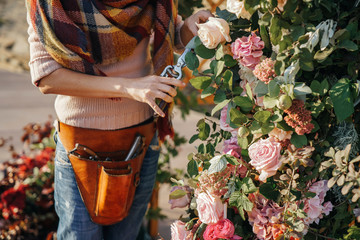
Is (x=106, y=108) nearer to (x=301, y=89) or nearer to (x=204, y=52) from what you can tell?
(x=204, y=52)

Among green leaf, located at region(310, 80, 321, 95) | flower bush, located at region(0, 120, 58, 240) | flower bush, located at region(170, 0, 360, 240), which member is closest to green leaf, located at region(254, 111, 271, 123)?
flower bush, located at region(170, 0, 360, 240)

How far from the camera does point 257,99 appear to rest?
1044mm

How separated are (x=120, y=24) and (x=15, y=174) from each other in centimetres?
126

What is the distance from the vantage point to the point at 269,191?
1.06 meters

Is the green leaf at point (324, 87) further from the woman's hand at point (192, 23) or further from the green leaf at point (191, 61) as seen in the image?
the woman's hand at point (192, 23)

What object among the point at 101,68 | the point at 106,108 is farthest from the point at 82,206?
the point at 101,68

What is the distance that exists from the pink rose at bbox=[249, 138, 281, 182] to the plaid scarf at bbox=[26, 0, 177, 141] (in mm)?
525

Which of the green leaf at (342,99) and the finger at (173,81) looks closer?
the green leaf at (342,99)

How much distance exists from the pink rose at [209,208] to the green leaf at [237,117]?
0.64ft

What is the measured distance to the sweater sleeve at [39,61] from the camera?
126cm

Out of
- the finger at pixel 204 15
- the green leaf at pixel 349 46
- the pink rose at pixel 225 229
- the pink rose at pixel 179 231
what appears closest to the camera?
the green leaf at pixel 349 46

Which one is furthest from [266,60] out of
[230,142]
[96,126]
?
[96,126]

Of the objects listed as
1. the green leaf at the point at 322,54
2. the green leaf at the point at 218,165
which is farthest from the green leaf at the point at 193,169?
the green leaf at the point at 322,54

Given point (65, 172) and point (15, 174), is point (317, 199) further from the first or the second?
point (15, 174)
